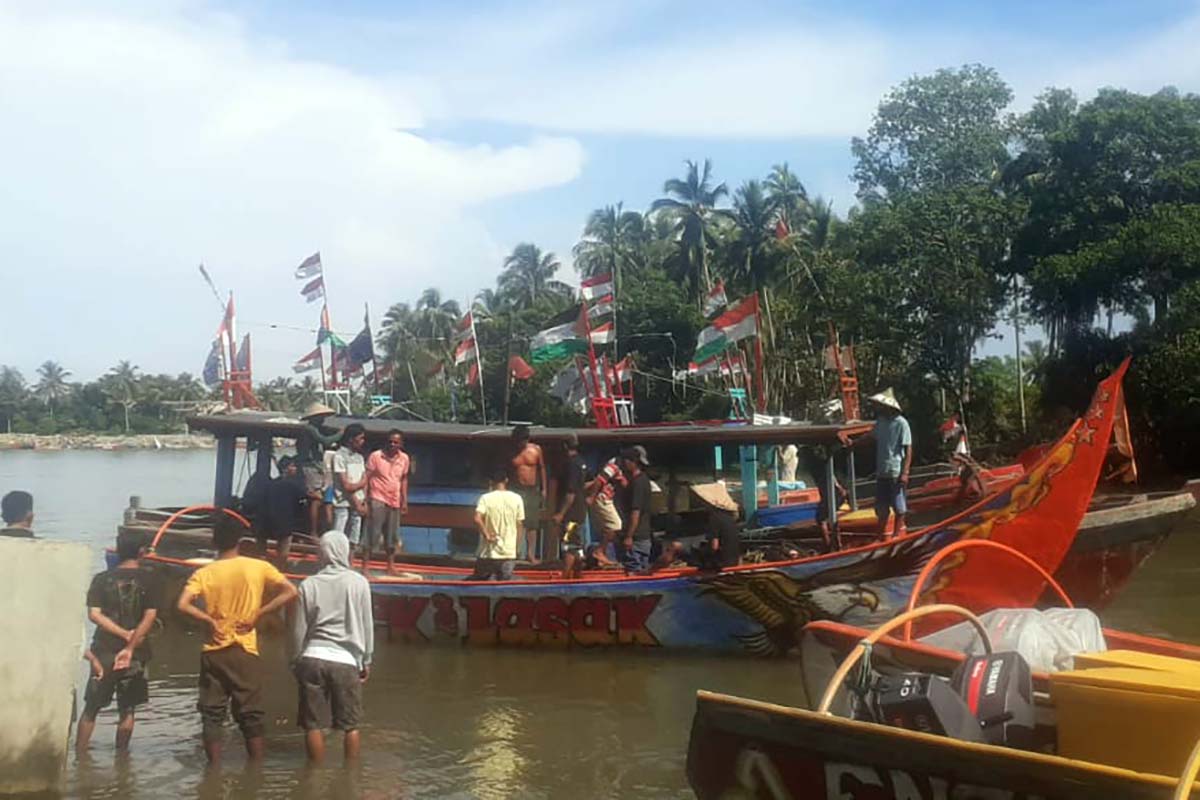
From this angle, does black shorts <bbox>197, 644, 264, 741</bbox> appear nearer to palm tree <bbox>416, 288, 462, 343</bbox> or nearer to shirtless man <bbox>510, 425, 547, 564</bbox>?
shirtless man <bbox>510, 425, 547, 564</bbox>

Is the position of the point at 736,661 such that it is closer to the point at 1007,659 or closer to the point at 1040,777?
the point at 1007,659

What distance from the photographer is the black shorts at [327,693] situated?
6875mm

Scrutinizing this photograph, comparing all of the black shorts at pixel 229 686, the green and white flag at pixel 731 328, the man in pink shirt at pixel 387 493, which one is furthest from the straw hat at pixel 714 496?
the green and white flag at pixel 731 328

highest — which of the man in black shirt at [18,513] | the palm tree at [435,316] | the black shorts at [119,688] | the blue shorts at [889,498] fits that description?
the palm tree at [435,316]

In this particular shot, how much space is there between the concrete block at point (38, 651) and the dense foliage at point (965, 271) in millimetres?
19876

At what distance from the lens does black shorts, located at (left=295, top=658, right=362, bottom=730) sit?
688 cm

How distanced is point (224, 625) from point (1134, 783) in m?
4.78

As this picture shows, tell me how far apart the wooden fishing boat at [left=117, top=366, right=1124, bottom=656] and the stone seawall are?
99712mm

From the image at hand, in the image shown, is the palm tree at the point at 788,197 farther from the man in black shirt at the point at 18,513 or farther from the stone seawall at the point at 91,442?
the stone seawall at the point at 91,442

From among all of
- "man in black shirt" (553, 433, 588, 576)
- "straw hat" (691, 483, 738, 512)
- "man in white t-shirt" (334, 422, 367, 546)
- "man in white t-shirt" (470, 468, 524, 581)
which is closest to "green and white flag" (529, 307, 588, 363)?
"man in black shirt" (553, 433, 588, 576)

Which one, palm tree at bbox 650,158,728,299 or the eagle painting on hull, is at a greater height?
palm tree at bbox 650,158,728,299

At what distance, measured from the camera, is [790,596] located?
10.2m

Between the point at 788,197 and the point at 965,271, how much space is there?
15.3 meters

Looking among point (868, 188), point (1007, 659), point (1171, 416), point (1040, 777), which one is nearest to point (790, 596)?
point (1007, 659)
